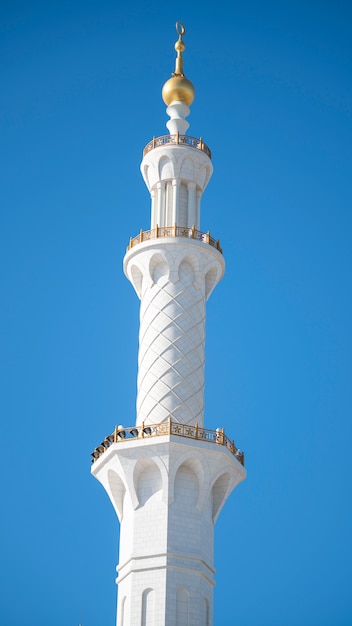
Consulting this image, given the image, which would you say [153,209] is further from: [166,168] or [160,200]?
[166,168]

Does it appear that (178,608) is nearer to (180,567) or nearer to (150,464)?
(180,567)

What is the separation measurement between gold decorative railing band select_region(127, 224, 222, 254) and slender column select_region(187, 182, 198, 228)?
94 centimetres

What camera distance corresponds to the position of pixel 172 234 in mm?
50094

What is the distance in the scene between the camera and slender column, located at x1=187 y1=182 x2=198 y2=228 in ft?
169

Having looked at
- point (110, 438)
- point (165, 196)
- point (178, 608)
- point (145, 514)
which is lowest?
point (178, 608)

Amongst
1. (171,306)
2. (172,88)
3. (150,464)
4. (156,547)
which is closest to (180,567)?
(156,547)

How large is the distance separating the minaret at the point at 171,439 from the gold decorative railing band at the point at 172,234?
5 centimetres

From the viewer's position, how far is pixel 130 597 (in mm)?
43719

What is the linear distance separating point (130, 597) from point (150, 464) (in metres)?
4.87

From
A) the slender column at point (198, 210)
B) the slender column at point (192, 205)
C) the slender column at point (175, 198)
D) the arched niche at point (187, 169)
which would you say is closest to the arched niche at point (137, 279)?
the slender column at point (175, 198)

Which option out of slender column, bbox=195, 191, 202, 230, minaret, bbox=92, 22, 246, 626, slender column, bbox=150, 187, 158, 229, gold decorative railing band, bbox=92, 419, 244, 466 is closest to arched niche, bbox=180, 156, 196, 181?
minaret, bbox=92, 22, 246, 626

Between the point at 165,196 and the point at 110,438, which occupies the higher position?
the point at 165,196

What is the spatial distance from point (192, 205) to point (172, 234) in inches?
97.9

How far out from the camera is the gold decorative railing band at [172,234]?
50.2m
